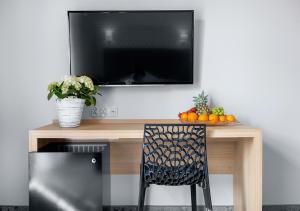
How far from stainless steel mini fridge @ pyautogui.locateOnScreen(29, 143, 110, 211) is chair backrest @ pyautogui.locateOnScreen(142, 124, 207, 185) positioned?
31 centimetres

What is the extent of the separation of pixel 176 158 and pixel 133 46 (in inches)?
40.2

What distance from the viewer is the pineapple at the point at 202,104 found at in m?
2.48

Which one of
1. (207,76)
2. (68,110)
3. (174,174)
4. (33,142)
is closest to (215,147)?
(207,76)

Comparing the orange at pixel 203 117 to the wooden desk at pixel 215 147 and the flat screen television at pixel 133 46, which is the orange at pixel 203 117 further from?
the flat screen television at pixel 133 46

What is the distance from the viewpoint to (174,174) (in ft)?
6.73

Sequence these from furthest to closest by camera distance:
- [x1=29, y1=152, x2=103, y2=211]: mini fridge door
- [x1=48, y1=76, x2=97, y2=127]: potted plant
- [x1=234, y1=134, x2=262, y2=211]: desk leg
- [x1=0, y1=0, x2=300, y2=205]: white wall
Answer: [x1=0, y1=0, x2=300, y2=205]: white wall, [x1=48, y1=76, x2=97, y2=127]: potted plant, [x1=234, y1=134, x2=262, y2=211]: desk leg, [x1=29, y1=152, x2=103, y2=211]: mini fridge door

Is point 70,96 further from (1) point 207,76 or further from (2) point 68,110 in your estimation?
(1) point 207,76

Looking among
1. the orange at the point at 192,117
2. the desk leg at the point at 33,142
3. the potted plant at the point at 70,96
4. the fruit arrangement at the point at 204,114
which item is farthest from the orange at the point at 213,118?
the desk leg at the point at 33,142

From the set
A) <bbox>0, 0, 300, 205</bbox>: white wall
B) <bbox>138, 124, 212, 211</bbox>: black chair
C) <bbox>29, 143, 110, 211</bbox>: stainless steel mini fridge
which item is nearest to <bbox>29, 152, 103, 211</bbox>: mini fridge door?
<bbox>29, 143, 110, 211</bbox>: stainless steel mini fridge

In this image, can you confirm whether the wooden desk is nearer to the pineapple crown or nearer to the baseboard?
the baseboard

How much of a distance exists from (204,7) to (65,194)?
178 centimetres

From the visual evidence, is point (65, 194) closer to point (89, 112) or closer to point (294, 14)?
point (89, 112)

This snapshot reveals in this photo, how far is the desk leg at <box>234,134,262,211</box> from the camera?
2.16m

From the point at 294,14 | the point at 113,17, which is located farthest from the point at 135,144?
the point at 294,14
